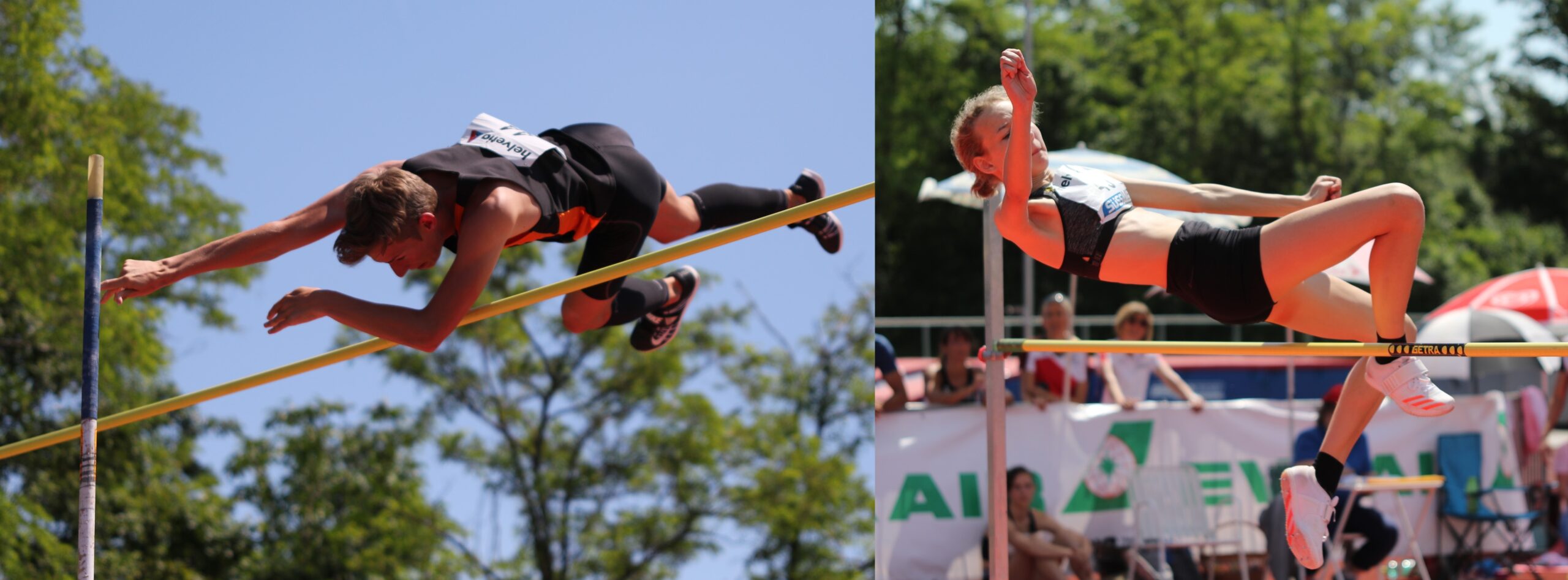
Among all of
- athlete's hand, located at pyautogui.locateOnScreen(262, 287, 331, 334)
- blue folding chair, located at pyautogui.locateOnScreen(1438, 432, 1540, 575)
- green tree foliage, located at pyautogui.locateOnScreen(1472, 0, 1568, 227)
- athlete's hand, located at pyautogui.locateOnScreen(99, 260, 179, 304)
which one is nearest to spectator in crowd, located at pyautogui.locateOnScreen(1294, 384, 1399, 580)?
blue folding chair, located at pyautogui.locateOnScreen(1438, 432, 1540, 575)

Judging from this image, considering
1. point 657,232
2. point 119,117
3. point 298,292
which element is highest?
point 119,117

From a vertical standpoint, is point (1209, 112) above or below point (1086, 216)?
above

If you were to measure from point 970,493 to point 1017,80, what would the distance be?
3735 millimetres

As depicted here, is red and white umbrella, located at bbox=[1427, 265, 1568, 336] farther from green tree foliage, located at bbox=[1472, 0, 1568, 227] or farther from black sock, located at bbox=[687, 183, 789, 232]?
green tree foliage, located at bbox=[1472, 0, 1568, 227]

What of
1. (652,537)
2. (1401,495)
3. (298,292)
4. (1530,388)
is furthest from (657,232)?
(652,537)

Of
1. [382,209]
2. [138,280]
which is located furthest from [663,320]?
[138,280]

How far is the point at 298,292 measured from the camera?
11.4ft

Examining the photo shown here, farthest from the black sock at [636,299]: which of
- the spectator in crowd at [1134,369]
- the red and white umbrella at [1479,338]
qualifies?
the red and white umbrella at [1479,338]

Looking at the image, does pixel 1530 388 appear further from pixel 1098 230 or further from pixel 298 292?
pixel 298 292

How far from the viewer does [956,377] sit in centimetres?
673

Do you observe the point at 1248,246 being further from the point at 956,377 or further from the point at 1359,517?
the point at 1359,517

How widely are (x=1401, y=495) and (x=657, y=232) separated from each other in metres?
5.06

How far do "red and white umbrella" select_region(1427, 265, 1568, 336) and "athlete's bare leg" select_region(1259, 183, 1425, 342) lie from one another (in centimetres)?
745

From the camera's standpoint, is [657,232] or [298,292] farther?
[657,232]
